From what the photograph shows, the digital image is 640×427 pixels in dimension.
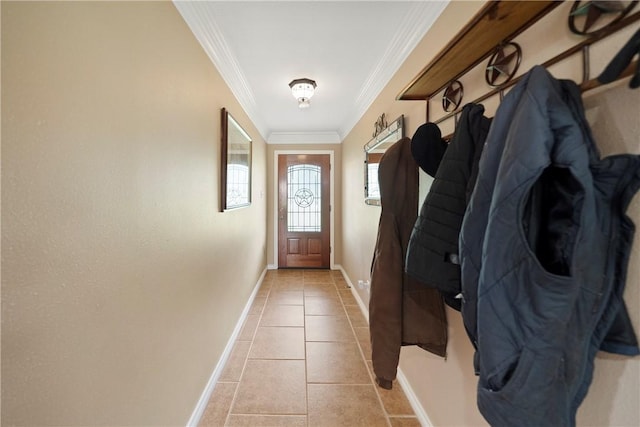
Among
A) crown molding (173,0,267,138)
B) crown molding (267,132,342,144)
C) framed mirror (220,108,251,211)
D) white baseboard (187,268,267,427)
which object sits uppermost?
crown molding (267,132,342,144)

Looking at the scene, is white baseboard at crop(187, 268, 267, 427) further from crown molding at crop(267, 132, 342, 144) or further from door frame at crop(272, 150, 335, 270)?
crown molding at crop(267, 132, 342, 144)

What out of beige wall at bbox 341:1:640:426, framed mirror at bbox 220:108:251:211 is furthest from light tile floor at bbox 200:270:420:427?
framed mirror at bbox 220:108:251:211

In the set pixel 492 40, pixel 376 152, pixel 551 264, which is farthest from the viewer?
Result: pixel 376 152

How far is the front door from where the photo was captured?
15.0 ft

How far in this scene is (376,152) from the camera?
8.02ft

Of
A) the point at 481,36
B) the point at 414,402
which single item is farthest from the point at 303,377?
the point at 481,36

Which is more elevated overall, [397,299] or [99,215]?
[99,215]

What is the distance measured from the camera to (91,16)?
2.53 ft

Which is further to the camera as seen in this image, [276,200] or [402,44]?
[276,200]

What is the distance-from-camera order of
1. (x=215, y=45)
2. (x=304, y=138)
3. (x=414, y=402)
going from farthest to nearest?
(x=304, y=138) → (x=215, y=45) → (x=414, y=402)

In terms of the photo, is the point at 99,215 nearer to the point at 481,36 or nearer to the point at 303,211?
the point at 481,36

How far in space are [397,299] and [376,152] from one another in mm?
1586

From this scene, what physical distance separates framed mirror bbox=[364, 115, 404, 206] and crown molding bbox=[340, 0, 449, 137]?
42cm

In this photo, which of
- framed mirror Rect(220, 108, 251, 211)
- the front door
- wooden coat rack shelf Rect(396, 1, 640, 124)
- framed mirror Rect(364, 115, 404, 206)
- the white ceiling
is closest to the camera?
wooden coat rack shelf Rect(396, 1, 640, 124)
